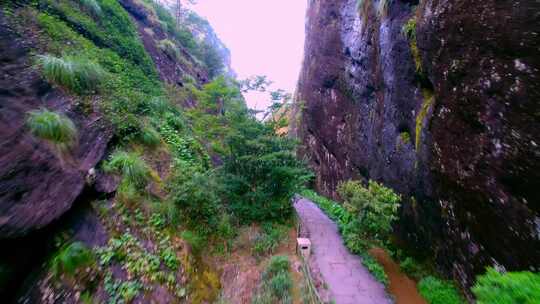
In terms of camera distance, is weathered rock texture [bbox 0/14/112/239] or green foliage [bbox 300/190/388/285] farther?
green foliage [bbox 300/190/388/285]

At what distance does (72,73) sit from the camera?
561 centimetres

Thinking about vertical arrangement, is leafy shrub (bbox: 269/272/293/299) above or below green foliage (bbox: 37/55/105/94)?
below

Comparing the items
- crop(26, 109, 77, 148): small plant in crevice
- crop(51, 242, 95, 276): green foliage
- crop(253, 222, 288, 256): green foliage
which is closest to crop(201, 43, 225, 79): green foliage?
crop(253, 222, 288, 256): green foliage

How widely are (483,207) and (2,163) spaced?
799cm

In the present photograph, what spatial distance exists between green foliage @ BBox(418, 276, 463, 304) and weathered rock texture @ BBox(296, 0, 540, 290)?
37cm

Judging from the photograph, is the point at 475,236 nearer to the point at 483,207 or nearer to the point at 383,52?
the point at 483,207

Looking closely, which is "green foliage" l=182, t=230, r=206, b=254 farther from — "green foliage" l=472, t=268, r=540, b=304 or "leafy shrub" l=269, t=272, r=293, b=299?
"green foliage" l=472, t=268, r=540, b=304

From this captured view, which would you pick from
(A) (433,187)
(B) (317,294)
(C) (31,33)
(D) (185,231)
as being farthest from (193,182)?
(A) (433,187)

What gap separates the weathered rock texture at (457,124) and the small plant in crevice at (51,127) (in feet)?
25.3

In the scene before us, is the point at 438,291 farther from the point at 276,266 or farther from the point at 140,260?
the point at 140,260

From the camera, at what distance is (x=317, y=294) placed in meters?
5.50

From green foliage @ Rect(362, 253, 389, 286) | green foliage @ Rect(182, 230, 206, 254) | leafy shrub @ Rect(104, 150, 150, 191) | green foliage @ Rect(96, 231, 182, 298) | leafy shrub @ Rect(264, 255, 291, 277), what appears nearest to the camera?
green foliage @ Rect(96, 231, 182, 298)

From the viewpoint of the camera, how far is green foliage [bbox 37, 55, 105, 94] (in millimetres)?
5008

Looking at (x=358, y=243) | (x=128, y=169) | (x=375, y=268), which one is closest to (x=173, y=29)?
(x=128, y=169)
